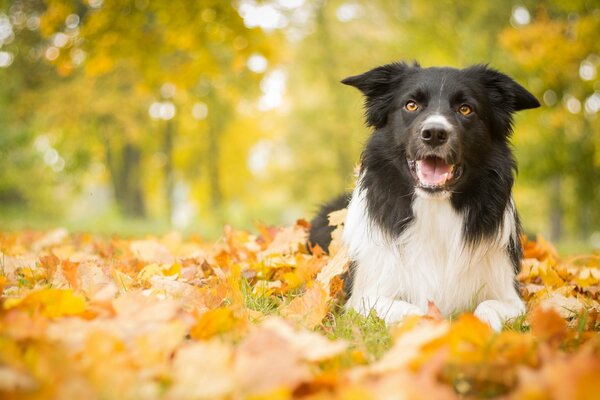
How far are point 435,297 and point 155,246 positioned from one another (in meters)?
2.30

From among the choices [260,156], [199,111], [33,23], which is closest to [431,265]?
[33,23]

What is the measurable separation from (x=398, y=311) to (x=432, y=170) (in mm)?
912

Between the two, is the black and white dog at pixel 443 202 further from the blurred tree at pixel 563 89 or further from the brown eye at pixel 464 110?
the blurred tree at pixel 563 89

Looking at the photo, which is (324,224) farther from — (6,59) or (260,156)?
(260,156)

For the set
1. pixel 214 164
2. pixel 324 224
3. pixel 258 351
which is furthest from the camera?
pixel 214 164

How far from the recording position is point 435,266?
328cm

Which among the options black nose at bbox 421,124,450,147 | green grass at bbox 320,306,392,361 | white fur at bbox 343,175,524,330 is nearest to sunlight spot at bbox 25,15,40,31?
white fur at bbox 343,175,524,330

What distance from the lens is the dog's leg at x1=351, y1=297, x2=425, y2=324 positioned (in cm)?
286

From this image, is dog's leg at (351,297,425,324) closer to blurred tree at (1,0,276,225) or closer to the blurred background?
the blurred background

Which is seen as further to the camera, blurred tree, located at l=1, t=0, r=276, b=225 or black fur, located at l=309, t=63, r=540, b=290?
blurred tree, located at l=1, t=0, r=276, b=225

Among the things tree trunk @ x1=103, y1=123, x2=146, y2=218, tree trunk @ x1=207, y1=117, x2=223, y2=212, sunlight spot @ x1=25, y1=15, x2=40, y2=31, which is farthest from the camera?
tree trunk @ x1=207, y1=117, x2=223, y2=212

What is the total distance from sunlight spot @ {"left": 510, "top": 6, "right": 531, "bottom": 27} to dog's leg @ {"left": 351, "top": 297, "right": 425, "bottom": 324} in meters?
13.9

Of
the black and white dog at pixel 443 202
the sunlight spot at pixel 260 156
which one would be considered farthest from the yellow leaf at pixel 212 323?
the sunlight spot at pixel 260 156

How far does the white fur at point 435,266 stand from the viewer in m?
3.21
